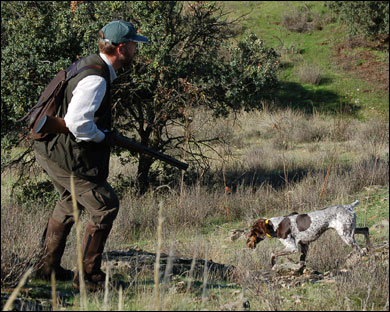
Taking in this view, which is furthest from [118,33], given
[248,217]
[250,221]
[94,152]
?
[248,217]

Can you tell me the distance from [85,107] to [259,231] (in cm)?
264

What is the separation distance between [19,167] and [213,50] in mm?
4594

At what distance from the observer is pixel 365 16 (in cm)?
2456

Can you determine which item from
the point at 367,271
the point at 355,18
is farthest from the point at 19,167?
the point at 355,18

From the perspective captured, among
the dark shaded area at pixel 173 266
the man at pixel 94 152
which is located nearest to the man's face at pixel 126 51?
the man at pixel 94 152

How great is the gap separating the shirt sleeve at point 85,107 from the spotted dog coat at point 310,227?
7.91 ft

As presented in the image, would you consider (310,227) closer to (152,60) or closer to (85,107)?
(85,107)

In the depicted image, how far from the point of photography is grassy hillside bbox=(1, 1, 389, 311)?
4500 millimetres

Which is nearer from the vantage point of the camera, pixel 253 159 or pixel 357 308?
pixel 357 308

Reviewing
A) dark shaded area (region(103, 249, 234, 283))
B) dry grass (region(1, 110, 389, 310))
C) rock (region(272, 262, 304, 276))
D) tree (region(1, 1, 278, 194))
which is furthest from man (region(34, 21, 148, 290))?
tree (region(1, 1, 278, 194))

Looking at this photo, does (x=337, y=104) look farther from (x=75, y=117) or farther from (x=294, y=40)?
(x=75, y=117)

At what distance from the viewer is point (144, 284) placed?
16.5ft

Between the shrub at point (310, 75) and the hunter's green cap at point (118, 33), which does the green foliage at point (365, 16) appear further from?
the hunter's green cap at point (118, 33)

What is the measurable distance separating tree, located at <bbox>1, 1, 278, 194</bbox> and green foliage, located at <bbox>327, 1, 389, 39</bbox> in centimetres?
1440
